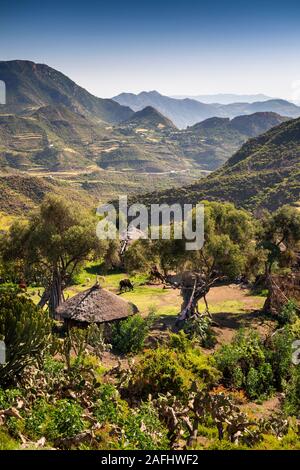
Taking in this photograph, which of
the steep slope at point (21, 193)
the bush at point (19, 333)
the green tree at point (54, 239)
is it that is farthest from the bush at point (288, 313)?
the steep slope at point (21, 193)

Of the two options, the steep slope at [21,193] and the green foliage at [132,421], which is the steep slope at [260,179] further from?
the green foliage at [132,421]

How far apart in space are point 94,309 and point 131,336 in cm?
307

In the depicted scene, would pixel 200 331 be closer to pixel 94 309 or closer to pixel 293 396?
pixel 94 309

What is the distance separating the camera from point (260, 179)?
4318 inches

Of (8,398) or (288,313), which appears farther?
(288,313)

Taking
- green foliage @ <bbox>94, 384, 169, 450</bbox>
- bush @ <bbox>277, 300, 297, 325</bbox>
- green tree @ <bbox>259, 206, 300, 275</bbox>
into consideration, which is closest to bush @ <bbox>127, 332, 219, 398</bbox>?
green foliage @ <bbox>94, 384, 169, 450</bbox>

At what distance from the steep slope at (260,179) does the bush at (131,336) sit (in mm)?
72130

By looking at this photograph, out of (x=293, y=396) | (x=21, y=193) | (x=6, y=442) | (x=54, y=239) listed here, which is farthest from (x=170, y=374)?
(x=21, y=193)

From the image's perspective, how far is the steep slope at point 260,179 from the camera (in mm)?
97288

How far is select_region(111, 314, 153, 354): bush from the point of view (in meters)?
22.1

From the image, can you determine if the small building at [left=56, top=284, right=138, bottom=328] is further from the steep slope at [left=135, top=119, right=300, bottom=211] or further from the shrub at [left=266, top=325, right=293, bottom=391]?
the steep slope at [left=135, top=119, right=300, bottom=211]


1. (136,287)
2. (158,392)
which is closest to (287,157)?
(136,287)

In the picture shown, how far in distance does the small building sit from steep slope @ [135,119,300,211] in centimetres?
7050

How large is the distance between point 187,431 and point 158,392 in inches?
100
